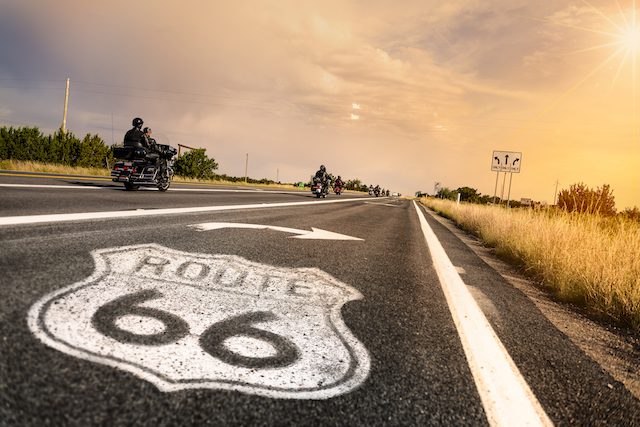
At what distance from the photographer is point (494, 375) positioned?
1586mm

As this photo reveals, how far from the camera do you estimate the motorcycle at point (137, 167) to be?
10117 millimetres

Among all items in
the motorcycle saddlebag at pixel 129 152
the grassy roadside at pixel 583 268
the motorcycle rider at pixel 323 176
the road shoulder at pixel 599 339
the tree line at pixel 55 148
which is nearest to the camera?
the road shoulder at pixel 599 339

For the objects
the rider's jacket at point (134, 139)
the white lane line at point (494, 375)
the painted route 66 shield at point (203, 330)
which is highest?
the rider's jacket at point (134, 139)

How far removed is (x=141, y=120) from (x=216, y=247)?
358 inches

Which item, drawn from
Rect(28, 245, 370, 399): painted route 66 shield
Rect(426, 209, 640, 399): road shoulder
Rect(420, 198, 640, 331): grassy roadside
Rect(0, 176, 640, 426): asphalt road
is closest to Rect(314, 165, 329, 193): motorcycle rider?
Rect(420, 198, 640, 331): grassy roadside

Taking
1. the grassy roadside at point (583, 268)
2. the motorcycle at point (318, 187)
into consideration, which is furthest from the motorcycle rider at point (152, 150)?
the motorcycle at point (318, 187)

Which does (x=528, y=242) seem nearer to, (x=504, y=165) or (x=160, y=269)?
(x=160, y=269)

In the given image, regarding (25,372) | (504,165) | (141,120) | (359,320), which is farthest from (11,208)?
(504,165)

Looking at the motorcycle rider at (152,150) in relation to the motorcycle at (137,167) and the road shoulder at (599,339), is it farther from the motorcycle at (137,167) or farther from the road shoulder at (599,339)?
the road shoulder at (599,339)

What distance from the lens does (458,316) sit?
243cm

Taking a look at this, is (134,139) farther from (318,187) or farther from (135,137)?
(318,187)

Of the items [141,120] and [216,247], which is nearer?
[216,247]

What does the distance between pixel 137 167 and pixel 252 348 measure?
1025cm

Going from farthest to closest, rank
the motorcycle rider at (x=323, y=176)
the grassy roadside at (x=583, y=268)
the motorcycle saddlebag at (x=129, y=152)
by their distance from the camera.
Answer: the motorcycle rider at (x=323, y=176) → the motorcycle saddlebag at (x=129, y=152) → the grassy roadside at (x=583, y=268)
